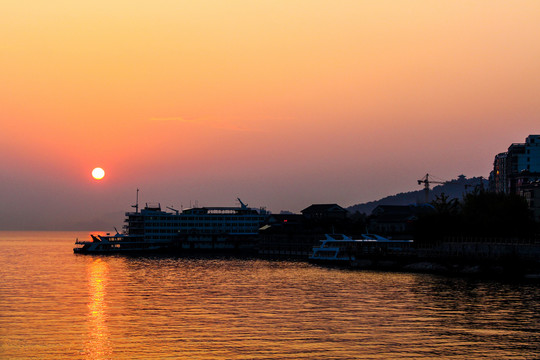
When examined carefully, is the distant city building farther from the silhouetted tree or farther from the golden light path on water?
the golden light path on water

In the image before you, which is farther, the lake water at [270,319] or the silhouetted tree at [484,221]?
the silhouetted tree at [484,221]

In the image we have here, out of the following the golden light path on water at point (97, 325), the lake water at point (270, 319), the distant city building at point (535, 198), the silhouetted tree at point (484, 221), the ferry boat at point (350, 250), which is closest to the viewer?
the golden light path on water at point (97, 325)

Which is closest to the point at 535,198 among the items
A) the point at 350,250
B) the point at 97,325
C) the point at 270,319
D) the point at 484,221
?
the point at 484,221

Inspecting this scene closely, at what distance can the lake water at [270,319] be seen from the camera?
146ft

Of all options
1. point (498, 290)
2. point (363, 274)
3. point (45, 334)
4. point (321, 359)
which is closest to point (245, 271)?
point (363, 274)

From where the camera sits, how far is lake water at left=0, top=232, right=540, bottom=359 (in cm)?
Answer: 4462

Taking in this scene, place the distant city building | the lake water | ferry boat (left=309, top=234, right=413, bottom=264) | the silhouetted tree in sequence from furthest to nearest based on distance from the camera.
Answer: the distant city building, ferry boat (left=309, top=234, right=413, bottom=264), the silhouetted tree, the lake water

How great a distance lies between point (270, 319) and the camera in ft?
187

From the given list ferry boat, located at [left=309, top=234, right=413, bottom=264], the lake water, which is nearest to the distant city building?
ferry boat, located at [left=309, top=234, right=413, bottom=264]

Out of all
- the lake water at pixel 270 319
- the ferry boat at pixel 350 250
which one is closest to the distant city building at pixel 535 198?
the ferry boat at pixel 350 250

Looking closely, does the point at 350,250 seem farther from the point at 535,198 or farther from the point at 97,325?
the point at 97,325

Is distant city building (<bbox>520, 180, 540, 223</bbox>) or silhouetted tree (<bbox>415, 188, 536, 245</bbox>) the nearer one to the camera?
silhouetted tree (<bbox>415, 188, 536, 245</bbox>)

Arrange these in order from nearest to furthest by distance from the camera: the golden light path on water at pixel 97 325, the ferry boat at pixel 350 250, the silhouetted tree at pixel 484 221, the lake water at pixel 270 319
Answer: the golden light path on water at pixel 97 325 < the lake water at pixel 270 319 < the silhouetted tree at pixel 484 221 < the ferry boat at pixel 350 250

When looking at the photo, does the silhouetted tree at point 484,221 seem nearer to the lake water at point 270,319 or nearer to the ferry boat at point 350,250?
the ferry boat at point 350,250
